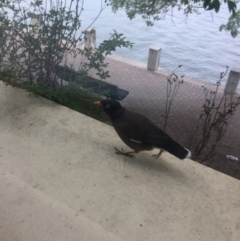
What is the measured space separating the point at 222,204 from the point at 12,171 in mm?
969

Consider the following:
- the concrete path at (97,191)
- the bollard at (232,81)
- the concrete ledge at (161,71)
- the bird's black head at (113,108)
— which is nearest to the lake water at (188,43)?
the concrete ledge at (161,71)

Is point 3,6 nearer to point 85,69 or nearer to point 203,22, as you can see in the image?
point 85,69

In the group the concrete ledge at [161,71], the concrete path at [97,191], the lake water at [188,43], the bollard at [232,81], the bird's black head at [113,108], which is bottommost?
the concrete ledge at [161,71]

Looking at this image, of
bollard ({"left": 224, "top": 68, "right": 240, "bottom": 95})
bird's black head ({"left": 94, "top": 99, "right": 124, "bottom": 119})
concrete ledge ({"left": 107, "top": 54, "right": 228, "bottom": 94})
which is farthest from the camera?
concrete ledge ({"left": 107, "top": 54, "right": 228, "bottom": 94})

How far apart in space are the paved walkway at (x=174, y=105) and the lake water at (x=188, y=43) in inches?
9.3

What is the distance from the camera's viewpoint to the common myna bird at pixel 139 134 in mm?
1411

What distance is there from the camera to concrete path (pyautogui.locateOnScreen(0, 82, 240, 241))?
43.6 inches

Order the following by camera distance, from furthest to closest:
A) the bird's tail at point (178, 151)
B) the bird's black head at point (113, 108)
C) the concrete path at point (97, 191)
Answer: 1. the bird's black head at point (113, 108)
2. the bird's tail at point (178, 151)
3. the concrete path at point (97, 191)

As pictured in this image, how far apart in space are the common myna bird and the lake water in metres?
3.11

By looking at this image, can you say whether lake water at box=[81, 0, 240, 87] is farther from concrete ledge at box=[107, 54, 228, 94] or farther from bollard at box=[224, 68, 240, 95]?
bollard at box=[224, 68, 240, 95]

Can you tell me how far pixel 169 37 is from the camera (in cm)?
519

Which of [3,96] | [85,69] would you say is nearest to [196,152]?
[85,69]

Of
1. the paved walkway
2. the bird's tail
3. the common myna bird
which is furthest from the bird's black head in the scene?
the paved walkway

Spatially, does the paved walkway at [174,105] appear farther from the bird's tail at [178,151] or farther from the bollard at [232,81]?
the bird's tail at [178,151]
